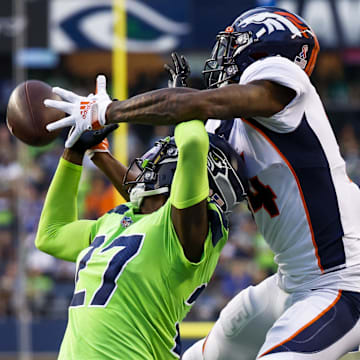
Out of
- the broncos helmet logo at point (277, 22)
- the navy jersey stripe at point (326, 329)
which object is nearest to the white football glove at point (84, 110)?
the broncos helmet logo at point (277, 22)

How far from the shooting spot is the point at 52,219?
2.83m

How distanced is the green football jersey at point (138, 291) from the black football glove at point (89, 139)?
542 millimetres

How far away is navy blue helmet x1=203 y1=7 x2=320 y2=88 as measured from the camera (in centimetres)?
270

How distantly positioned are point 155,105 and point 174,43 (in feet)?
16.9

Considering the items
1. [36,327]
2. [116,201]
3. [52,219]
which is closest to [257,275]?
[116,201]

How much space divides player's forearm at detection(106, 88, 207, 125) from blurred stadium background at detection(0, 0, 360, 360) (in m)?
4.56

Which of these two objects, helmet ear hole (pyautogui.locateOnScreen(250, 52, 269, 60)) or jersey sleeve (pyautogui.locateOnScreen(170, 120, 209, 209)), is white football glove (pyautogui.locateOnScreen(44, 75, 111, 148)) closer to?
jersey sleeve (pyautogui.locateOnScreen(170, 120, 209, 209))

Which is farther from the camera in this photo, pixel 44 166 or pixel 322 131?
pixel 44 166

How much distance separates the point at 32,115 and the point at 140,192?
0.68 meters

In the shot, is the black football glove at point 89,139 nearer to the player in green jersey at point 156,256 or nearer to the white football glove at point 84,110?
the white football glove at point 84,110

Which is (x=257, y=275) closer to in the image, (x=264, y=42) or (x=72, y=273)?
(x=72, y=273)

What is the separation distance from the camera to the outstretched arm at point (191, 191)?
7.57 feet

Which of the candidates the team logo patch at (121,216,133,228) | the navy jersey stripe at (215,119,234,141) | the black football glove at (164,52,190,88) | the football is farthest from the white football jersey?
the football

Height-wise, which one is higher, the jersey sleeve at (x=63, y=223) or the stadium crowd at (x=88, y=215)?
the jersey sleeve at (x=63, y=223)
